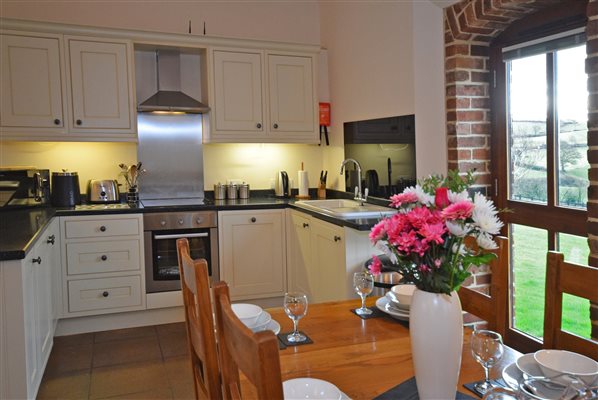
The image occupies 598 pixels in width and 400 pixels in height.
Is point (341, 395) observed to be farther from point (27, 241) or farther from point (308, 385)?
point (27, 241)

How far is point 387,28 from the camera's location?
372cm

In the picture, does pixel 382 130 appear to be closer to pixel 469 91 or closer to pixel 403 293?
pixel 469 91

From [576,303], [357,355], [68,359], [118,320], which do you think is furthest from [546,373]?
[118,320]

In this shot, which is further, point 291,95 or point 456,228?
point 291,95

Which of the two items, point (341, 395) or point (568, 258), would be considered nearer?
point (341, 395)

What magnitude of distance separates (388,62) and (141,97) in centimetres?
210

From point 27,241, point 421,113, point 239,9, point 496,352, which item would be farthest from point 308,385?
point 239,9

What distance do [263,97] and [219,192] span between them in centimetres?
91

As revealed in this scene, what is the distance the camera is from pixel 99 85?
4.14 meters

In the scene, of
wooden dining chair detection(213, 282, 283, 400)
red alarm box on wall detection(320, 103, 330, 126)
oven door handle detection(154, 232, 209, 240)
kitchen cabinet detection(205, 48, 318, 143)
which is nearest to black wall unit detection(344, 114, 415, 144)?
red alarm box on wall detection(320, 103, 330, 126)

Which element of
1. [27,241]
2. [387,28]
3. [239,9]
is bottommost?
[27,241]

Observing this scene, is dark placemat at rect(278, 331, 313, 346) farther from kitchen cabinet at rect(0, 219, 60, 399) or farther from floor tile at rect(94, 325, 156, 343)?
floor tile at rect(94, 325, 156, 343)

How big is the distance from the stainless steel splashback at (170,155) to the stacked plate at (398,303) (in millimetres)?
3037

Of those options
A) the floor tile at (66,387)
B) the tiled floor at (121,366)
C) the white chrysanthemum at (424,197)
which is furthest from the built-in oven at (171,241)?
the white chrysanthemum at (424,197)
